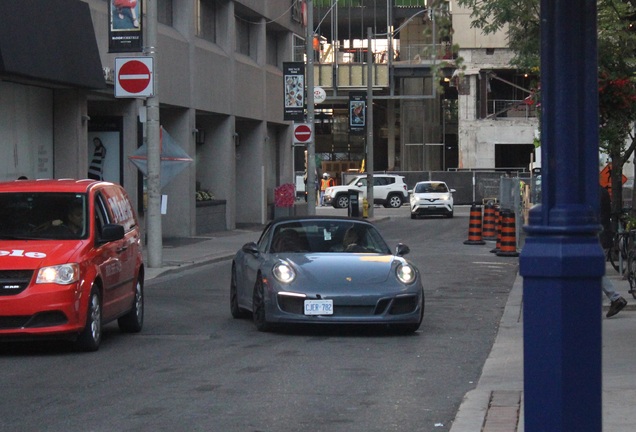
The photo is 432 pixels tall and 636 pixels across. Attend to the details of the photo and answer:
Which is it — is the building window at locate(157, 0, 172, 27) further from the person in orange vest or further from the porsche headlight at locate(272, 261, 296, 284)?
the person in orange vest

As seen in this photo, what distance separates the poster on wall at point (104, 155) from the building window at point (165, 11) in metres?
4.80

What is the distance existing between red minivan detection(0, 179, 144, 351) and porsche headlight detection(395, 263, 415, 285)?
10.3ft

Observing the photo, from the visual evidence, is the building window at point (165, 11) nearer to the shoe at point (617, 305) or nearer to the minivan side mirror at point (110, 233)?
the shoe at point (617, 305)

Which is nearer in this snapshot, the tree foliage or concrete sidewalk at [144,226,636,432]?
concrete sidewalk at [144,226,636,432]

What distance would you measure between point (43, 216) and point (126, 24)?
10749 mm

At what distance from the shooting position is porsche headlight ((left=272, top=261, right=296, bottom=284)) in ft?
Result: 43.3

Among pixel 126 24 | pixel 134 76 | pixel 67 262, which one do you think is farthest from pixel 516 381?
pixel 126 24

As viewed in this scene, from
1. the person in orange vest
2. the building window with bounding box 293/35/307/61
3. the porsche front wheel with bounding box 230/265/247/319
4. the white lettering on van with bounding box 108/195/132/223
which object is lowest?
the porsche front wheel with bounding box 230/265/247/319

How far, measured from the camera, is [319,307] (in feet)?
42.6

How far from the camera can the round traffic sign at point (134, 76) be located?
22.5 meters

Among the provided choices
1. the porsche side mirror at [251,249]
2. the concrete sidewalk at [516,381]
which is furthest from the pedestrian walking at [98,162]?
the porsche side mirror at [251,249]

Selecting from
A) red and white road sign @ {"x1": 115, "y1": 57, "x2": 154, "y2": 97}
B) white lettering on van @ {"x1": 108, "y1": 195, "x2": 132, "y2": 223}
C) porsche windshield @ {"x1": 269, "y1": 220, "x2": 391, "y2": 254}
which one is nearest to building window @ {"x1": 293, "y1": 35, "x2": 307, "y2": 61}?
red and white road sign @ {"x1": 115, "y1": 57, "x2": 154, "y2": 97}

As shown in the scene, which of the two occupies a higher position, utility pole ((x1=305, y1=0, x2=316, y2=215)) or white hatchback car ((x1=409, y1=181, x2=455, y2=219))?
utility pole ((x1=305, y1=0, x2=316, y2=215))

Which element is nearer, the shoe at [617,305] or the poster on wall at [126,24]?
the shoe at [617,305]
